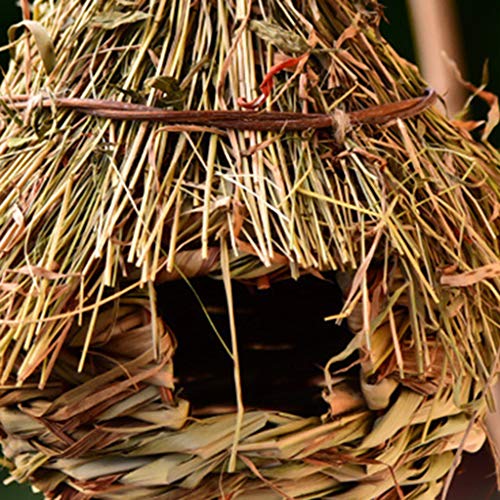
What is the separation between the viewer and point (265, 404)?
85 cm

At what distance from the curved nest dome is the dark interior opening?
177 millimetres

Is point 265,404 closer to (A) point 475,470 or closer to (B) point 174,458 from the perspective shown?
(B) point 174,458

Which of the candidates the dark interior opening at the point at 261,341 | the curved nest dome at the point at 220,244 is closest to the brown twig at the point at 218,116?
the curved nest dome at the point at 220,244

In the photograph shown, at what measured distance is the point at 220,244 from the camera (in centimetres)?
59

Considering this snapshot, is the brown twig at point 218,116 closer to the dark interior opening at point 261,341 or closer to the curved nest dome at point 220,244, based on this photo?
the curved nest dome at point 220,244

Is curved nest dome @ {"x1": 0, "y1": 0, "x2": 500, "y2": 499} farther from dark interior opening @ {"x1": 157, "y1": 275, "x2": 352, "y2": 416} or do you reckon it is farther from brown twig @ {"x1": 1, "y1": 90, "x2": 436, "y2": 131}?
dark interior opening @ {"x1": 157, "y1": 275, "x2": 352, "y2": 416}

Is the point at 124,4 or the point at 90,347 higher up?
the point at 124,4

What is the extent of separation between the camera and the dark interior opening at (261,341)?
33.2 inches

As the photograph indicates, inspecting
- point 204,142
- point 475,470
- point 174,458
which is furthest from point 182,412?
point 475,470

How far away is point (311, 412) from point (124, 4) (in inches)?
14.1

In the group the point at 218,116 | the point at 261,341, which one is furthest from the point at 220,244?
the point at 261,341

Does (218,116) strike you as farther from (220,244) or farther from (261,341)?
(261,341)

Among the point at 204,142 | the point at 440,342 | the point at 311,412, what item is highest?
the point at 204,142

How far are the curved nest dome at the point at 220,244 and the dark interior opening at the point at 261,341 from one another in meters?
0.18
